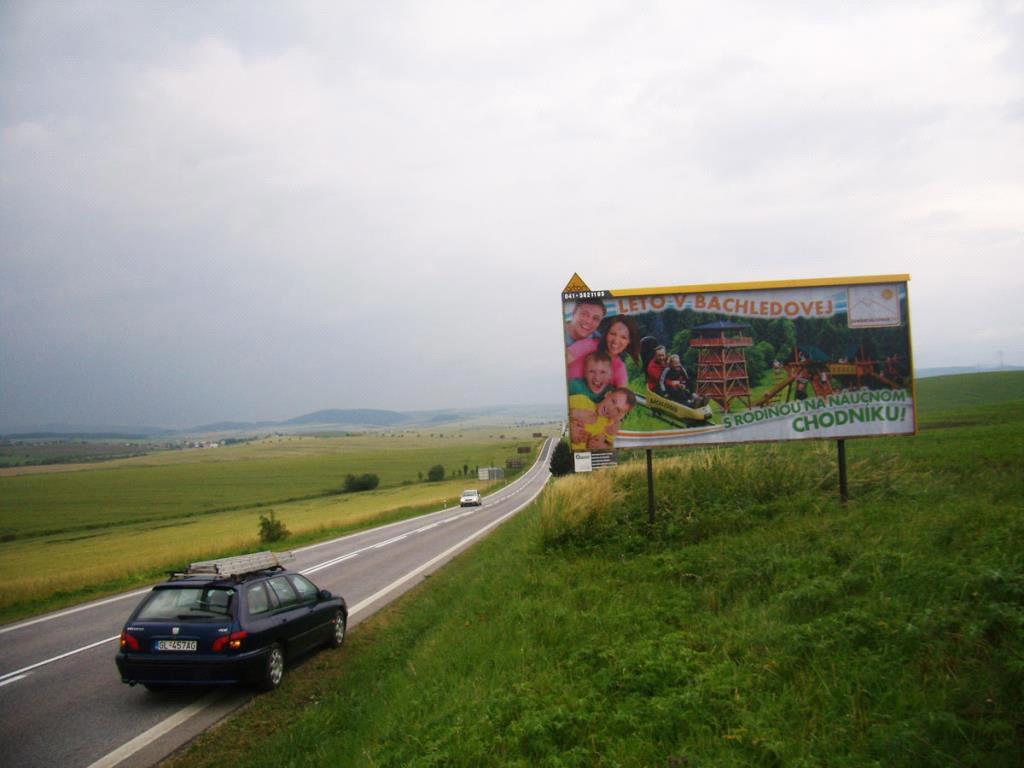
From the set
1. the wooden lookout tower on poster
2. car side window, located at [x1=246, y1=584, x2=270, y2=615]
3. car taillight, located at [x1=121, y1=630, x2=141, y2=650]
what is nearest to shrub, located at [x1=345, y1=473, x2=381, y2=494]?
the wooden lookout tower on poster

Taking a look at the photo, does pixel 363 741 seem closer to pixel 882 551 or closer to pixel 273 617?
pixel 273 617

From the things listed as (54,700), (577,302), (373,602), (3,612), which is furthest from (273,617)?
(3,612)

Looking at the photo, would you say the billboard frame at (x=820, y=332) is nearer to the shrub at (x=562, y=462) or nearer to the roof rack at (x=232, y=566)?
the roof rack at (x=232, y=566)

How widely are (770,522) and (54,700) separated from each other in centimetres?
993

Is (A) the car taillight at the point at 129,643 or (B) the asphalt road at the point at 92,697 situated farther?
(A) the car taillight at the point at 129,643

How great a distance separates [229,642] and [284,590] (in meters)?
1.64

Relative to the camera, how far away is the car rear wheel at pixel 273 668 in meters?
8.40

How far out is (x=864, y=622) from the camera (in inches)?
224

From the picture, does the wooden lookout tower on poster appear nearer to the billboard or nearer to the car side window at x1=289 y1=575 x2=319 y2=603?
the billboard

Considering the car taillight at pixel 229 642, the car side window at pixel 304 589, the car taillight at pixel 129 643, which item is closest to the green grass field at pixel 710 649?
the car taillight at pixel 229 642

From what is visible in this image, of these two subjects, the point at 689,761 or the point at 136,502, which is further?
the point at 136,502

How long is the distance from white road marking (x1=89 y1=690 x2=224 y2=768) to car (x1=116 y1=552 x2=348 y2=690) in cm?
38

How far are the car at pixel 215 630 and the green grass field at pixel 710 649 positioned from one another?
20.3 inches

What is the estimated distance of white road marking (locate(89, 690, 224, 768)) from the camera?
259 inches
